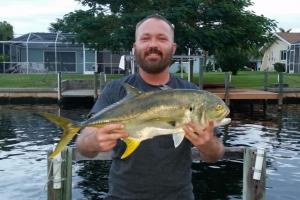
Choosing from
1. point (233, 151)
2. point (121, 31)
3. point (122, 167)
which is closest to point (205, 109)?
point (122, 167)

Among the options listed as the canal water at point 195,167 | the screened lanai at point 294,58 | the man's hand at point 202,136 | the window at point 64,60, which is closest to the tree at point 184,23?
the canal water at point 195,167

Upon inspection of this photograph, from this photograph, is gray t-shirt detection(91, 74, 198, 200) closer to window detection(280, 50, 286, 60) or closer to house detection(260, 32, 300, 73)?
house detection(260, 32, 300, 73)

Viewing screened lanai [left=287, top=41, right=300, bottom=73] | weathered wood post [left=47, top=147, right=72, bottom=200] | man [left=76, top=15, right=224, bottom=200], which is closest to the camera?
man [left=76, top=15, right=224, bottom=200]

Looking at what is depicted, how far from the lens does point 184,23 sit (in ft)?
110

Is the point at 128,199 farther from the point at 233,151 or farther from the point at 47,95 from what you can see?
the point at 47,95

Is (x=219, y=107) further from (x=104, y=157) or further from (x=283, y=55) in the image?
(x=283, y=55)

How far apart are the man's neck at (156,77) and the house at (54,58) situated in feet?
151

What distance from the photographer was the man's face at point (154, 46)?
3.95 metres

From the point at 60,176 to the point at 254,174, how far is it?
8.03 ft

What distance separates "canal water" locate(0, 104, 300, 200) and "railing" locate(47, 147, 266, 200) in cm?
516

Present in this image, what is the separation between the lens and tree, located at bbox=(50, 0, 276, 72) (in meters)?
32.5

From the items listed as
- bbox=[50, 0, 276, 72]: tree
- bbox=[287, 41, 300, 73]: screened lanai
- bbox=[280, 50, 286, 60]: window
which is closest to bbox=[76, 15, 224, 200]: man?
bbox=[50, 0, 276, 72]: tree

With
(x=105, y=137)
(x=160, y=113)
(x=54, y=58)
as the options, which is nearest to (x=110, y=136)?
(x=105, y=137)

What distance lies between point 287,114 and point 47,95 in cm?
1526
